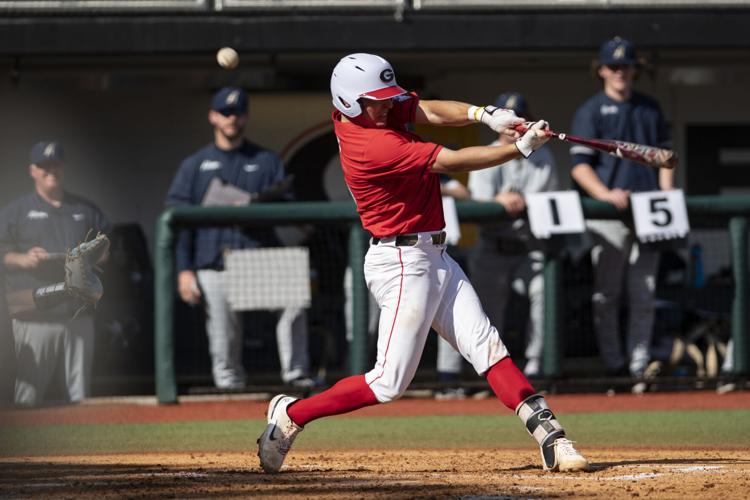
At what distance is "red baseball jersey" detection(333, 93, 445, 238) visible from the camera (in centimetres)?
526

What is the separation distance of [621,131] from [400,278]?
3491 millimetres

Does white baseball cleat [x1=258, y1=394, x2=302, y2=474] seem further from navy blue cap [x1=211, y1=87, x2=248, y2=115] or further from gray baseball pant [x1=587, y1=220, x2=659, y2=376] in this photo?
gray baseball pant [x1=587, y1=220, x2=659, y2=376]

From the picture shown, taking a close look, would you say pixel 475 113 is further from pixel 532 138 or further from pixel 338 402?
pixel 338 402

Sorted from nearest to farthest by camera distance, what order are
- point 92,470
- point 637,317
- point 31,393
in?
point 92,470 < point 31,393 < point 637,317

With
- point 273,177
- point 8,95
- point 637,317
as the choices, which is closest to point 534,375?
point 637,317

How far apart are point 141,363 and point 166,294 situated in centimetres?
72

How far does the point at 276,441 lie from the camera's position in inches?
218

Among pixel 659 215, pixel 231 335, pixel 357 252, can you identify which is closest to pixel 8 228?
pixel 231 335

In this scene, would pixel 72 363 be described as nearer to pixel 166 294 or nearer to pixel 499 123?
pixel 166 294

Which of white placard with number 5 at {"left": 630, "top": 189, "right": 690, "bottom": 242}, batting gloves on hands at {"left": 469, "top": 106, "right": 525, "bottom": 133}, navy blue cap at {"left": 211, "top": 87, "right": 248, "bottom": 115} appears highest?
navy blue cap at {"left": 211, "top": 87, "right": 248, "bottom": 115}

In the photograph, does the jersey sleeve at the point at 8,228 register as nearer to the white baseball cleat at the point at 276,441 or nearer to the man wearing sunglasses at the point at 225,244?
the man wearing sunglasses at the point at 225,244

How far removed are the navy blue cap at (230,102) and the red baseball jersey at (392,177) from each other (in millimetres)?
3019

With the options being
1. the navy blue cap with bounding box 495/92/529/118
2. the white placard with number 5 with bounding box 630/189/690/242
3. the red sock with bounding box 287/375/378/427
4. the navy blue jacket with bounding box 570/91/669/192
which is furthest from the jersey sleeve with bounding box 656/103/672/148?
the red sock with bounding box 287/375/378/427

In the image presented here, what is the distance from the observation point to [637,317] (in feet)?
28.5
